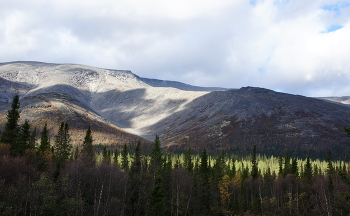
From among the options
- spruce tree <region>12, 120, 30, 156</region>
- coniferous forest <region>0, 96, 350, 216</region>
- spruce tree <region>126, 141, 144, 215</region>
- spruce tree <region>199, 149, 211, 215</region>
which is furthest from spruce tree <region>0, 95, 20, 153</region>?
spruce tree <region>199, 149, 211, 215</region>

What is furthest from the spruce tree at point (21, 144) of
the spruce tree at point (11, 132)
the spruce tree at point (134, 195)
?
the spruce tree at point (134, 195)

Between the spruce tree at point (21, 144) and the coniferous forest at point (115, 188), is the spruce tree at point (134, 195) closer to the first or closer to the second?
the coniferous forest at point (115, 188)

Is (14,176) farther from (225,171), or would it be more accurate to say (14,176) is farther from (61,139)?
(225,171)

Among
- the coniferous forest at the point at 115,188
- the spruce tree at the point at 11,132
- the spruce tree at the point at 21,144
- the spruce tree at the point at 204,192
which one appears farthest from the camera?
the spruce tree at the point at 204,192

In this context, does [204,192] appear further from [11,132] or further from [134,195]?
[11,132]

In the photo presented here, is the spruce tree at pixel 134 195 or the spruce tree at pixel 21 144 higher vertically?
the spruce tree at pixel 21 144

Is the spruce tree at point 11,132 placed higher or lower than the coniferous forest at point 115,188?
higher

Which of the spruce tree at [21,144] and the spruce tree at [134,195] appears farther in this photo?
the spruce tree at [134,195]

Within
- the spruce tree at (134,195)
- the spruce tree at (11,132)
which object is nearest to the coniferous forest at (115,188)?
the spruce tree at (11,132)

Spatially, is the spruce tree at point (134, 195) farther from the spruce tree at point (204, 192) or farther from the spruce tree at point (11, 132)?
the spruce tree at point (11, 132)

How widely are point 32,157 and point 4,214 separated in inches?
987

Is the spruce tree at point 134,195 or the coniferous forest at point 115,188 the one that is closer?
the coniferous forest at point 115,188

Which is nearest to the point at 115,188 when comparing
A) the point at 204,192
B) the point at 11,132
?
the point at 11,132

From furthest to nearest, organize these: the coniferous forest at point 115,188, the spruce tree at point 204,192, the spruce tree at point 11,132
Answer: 1. the spruce tree at point 204,192
2. the spruce tree at point 11,132
3. the coniferous forest at point 115,188
